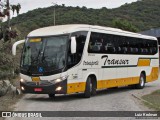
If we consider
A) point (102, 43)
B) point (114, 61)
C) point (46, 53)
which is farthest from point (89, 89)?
point (114, 61)

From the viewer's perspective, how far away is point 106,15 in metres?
94.7

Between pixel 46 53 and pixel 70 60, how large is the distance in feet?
3.42

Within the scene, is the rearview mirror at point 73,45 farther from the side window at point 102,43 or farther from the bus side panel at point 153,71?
the bus side panel at point 153,71

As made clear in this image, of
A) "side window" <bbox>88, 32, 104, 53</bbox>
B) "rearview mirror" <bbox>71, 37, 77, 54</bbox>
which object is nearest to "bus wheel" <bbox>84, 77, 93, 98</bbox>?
"side window" <bbox>88, 32, 104, 53</bbox>

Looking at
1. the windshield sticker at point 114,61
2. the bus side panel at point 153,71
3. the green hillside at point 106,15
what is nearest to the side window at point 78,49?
the windshield sticker at point 114,61

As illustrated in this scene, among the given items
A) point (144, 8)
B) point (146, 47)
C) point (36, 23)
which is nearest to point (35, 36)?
point (146, 47)

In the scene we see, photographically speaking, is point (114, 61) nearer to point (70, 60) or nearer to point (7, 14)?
point (70, 60)

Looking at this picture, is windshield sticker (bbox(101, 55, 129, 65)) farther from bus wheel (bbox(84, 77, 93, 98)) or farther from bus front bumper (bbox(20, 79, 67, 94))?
bus front bumper (bbox(20, 79, 67, 94))

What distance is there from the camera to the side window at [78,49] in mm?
18031

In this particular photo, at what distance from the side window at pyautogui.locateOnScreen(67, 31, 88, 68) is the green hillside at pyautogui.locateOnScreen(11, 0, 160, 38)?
5864 cm

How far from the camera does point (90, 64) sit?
19.6 m

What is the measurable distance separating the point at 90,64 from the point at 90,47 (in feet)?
2.53

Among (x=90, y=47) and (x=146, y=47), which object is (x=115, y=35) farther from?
(x=146, y=47)

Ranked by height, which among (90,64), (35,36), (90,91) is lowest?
(90,91)
